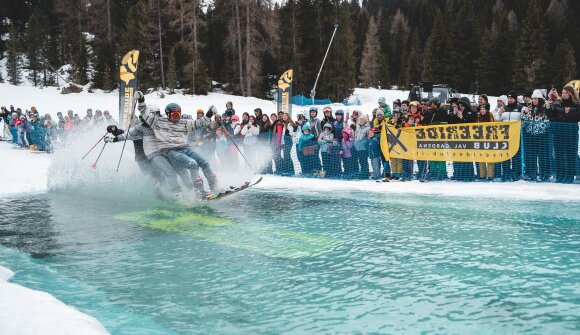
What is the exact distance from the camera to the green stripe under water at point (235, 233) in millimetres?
6316

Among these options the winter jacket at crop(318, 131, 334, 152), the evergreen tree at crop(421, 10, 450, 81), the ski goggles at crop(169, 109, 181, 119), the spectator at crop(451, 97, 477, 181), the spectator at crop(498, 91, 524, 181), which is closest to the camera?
the ski goggles at crop(169, 109, 181, 119)

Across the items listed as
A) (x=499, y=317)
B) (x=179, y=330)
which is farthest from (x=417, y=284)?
(x=179, y=330)

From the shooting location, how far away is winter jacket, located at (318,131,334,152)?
13.5 meters

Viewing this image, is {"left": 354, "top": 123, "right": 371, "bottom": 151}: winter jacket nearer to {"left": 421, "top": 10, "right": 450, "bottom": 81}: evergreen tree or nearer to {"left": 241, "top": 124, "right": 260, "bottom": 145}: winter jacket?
{"left": 241, "top": 124, "right": 260, "bottom": 145}: winter jacket

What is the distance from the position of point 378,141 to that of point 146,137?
5.44 meters

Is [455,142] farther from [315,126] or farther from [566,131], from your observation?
[315,126]

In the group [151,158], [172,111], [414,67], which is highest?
[414,67]

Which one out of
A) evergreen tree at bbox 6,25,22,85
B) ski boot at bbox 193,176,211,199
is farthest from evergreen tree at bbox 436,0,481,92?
ski boot at bbox 193,176,211,199

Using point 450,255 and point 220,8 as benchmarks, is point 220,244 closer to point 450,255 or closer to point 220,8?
point 450,255

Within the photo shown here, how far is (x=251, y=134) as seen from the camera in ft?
48.5

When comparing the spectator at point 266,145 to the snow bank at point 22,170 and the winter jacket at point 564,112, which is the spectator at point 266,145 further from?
the winter jacket at point 564,112

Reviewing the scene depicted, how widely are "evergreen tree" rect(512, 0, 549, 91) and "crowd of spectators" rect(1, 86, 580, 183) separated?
63.5 metres

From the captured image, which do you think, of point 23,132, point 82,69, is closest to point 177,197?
point 23,132

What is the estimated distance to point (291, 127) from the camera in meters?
14.5
